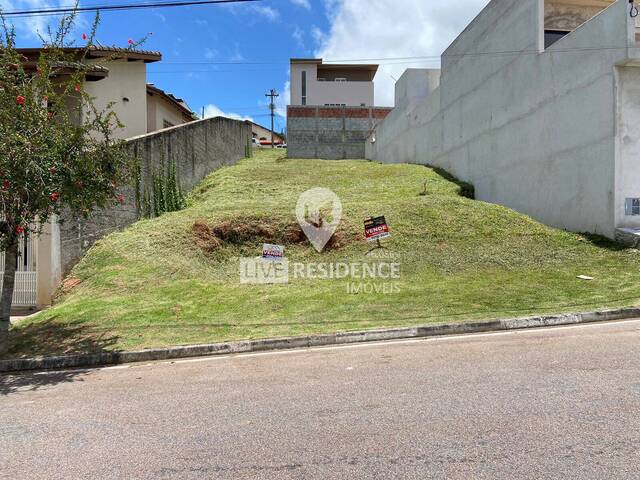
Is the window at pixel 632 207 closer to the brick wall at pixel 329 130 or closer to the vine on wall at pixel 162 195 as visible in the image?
the vine on wall at pixel 162 195

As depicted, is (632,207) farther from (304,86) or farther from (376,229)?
(304,86)

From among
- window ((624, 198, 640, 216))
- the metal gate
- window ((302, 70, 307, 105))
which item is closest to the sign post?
window ((624, 198, 640, 216))

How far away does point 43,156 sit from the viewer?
23.0 ft

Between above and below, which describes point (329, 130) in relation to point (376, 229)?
above

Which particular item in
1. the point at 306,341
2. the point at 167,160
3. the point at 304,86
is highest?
the point at 304,86

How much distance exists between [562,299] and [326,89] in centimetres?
4313

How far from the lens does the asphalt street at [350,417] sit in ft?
11.0

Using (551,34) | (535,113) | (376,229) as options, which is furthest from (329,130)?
(376,229)

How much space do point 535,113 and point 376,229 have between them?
23.4 feet

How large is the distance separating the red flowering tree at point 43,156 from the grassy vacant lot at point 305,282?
2.17 metres

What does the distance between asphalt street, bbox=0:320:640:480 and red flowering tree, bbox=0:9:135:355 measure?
2.72 m

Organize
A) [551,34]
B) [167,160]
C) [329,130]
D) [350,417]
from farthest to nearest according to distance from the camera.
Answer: [329,130], [167,160], [551,34], [350,417]

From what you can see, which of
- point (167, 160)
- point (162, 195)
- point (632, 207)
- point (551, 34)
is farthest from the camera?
point (167, 160)

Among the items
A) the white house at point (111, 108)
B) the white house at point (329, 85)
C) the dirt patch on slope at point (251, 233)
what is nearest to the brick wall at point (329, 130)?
the white house at point (111, 108)
